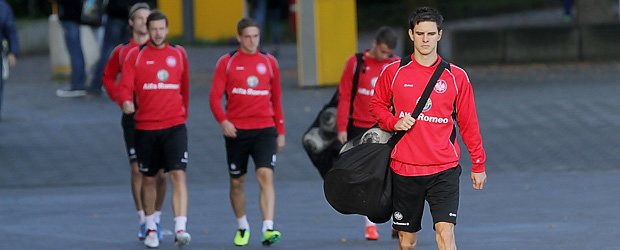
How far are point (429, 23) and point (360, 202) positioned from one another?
1.05 metres

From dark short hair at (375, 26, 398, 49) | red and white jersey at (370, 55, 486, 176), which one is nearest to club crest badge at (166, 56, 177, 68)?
dark short hair at (375, 26, 398, 49)

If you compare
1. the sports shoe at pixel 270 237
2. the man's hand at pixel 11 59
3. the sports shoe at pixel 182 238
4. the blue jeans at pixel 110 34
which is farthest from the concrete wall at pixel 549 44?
the sports shoe at pixel 182 238

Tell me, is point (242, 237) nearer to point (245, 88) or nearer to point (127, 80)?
point (245, 88)

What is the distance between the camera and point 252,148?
862 cm

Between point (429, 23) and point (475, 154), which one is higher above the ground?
point (429, 23)

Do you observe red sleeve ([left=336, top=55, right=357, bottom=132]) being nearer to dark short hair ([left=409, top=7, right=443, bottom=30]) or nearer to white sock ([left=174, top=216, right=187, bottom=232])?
white sock ([left=174, top=216, right=187, bottom=232])

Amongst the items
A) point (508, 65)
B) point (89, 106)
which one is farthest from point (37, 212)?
point (508, 65)

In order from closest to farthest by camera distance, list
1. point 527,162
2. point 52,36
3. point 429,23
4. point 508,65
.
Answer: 1. point 429,23
2. point 527,162
3. point 52,36
4. point 508,65

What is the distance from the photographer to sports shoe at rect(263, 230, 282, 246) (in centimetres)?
829

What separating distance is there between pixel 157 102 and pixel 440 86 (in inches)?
110

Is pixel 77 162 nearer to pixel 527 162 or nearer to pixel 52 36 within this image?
pixel 527 162

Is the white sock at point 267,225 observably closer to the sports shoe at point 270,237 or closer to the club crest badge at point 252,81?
the sports shoe at point 270,237

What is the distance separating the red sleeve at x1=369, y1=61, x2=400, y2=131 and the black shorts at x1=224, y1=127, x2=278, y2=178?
2126 mm

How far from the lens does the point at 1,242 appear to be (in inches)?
337
